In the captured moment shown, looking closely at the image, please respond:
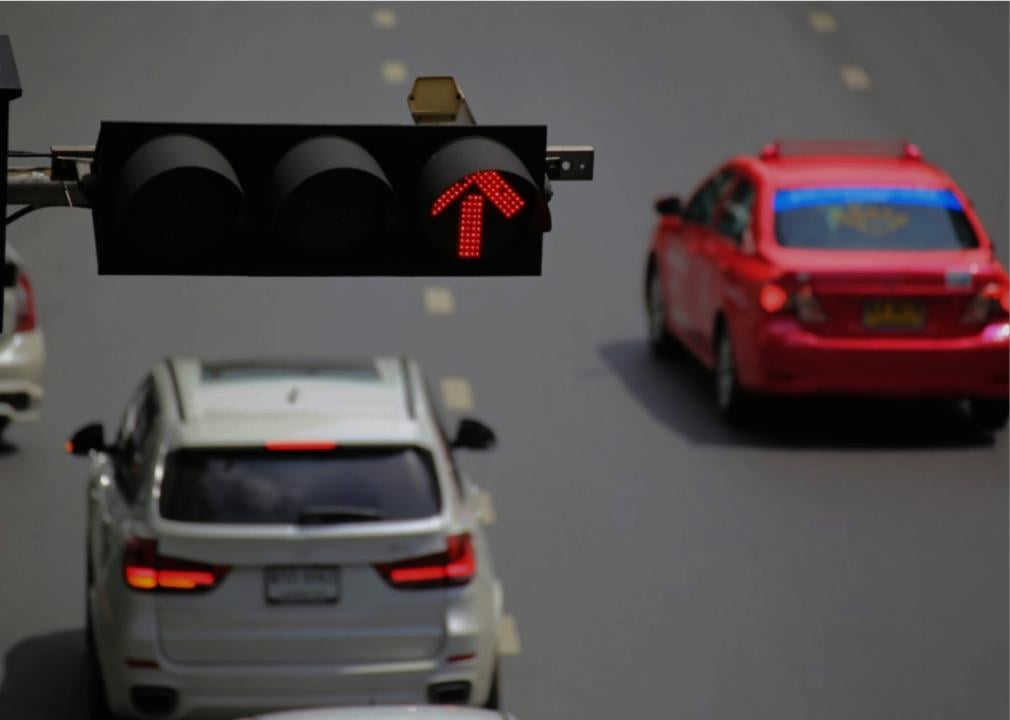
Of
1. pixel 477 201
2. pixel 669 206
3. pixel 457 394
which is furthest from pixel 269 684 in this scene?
pixel 669 206

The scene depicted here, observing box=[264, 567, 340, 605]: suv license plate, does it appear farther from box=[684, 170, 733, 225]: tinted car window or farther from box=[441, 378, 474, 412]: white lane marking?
box=[684, 170, 733, 225]: tinted car window

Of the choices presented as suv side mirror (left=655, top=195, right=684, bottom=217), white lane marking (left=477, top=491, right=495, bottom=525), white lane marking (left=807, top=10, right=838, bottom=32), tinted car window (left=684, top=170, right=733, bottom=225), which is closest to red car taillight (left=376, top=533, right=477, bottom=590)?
white lane marking (left=477, top=491, right=495, bottom=525)

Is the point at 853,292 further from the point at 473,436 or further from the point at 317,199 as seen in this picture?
the point at 317,199

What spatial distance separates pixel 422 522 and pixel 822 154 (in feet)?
32.3

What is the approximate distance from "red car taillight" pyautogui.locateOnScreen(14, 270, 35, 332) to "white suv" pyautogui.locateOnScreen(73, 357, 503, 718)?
678 centimetres

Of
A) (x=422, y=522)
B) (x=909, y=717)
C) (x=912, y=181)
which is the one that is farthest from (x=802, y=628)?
(x=912, y=181)

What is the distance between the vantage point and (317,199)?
24.9ft

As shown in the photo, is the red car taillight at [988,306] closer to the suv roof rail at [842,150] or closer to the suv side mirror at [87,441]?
the suv roof rail at [842,150]

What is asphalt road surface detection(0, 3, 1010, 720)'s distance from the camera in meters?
14.2

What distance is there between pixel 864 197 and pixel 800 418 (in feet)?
5.59

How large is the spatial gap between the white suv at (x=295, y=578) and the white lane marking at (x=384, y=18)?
795 inches

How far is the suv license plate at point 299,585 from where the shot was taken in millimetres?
A: 11344

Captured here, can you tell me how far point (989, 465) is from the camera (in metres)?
18.3

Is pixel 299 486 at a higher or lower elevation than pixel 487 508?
higher
